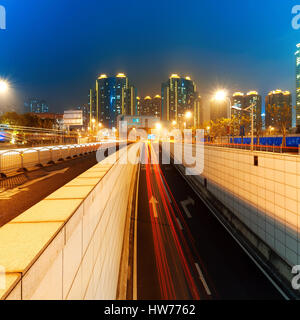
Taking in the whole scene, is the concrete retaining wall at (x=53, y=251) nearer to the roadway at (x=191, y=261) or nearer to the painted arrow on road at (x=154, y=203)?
the roadway at (x=191, y=261)

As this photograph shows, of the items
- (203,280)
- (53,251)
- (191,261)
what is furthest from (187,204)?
(53,251)

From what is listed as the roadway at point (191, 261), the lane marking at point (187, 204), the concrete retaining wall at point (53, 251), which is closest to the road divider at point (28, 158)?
the roadway at point (191, 261)

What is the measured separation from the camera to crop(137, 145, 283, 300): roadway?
8.62 metres

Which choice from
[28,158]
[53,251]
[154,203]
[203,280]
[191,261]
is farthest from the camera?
[154,203]

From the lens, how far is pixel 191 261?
10609 millimetres

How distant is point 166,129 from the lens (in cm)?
14738

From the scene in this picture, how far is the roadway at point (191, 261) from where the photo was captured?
28.3ft

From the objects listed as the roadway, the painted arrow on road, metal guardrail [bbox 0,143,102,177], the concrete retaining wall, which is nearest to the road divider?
metal guardrail [bbox 0,143,102,177]

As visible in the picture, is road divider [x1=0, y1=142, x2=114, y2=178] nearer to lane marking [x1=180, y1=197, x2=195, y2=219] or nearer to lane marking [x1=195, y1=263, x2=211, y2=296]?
lane marking [x1=195, y1=263, x2=211, y2=296]

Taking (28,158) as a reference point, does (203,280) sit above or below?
below

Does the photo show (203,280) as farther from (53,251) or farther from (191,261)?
(53,251)

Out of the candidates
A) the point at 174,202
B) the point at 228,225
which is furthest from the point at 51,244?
the point at 174,202
